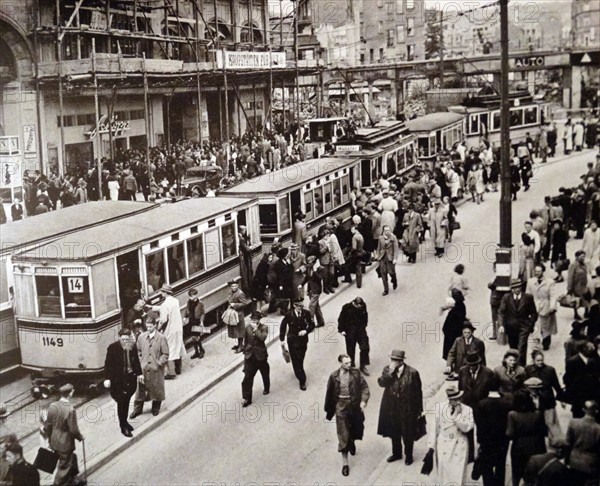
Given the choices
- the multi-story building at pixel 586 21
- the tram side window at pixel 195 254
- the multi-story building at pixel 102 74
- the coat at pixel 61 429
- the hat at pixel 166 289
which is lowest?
the coat at pixel 61 429

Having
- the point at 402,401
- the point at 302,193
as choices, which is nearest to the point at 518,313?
the point at 402,401

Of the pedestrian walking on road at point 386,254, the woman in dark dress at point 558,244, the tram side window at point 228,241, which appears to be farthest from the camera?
the woman in dark dress at point 558,244

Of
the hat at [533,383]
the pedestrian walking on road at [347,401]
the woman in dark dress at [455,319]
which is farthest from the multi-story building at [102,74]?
the hat at [533,383]

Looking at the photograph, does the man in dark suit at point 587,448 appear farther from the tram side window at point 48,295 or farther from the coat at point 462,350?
the tram side window at point 48,295

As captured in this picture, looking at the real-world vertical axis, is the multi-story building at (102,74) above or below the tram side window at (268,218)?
above

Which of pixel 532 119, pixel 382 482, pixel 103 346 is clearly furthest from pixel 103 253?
pixel 532 119

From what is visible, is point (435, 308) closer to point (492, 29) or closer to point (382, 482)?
point (382, 482)

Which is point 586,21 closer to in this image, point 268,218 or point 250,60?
point 250,60
